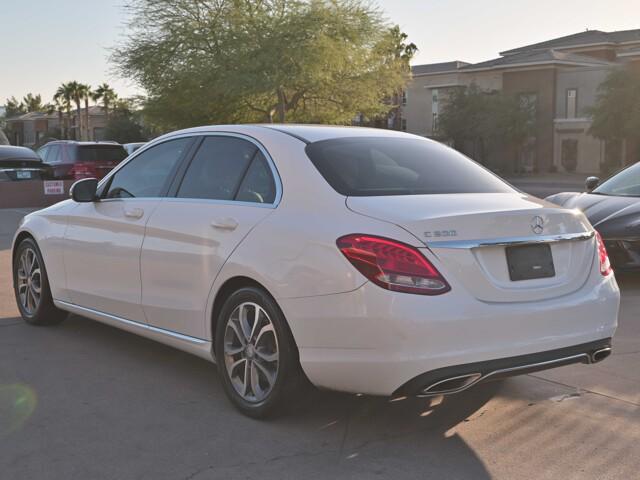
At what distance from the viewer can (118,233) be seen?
18.6ft

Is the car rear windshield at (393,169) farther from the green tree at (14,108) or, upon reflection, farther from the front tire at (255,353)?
the green tree at (14,108)

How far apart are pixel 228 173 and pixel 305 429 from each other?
1649 millimetres

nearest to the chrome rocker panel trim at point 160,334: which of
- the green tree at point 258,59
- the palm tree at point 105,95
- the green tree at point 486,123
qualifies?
the green tree at point 258,59

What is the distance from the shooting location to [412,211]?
405 cm

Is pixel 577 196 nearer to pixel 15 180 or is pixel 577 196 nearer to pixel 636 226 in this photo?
pixel 636 226

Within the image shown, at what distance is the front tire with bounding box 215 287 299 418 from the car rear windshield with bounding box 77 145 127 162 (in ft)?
56.4

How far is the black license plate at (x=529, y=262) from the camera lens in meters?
4.05

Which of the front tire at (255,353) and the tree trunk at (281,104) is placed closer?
the front tire at (255,353)

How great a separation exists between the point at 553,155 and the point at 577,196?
44.6m

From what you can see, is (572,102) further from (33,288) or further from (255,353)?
(255,353)

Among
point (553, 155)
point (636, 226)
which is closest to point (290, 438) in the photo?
point (636, 226)

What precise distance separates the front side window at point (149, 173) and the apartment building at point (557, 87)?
44.3 metres

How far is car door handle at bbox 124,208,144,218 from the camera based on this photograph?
5492 mm

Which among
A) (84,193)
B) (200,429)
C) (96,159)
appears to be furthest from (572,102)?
(200,429)
